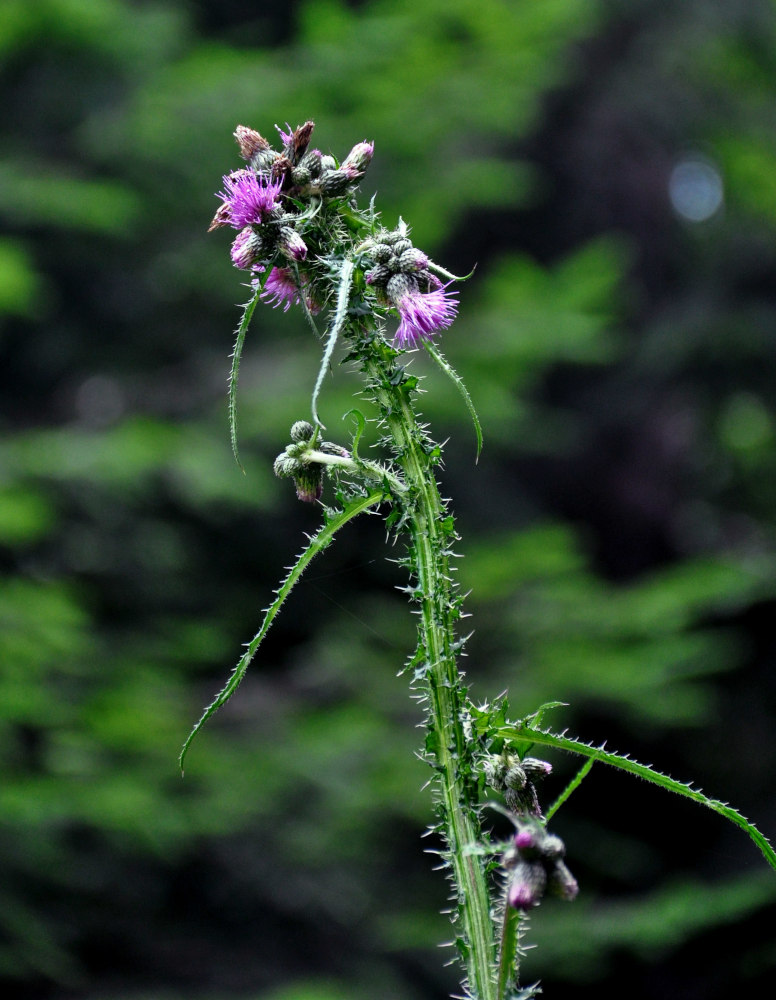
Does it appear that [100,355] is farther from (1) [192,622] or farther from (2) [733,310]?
(2) [733,310]

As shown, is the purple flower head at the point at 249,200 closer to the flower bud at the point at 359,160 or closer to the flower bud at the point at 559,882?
the flower bud at the point at 359,160

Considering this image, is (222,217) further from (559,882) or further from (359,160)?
(559,882)

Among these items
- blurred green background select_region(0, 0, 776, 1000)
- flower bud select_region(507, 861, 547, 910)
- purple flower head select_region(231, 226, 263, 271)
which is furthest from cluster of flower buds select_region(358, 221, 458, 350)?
blurred green background select_region(0, 0, 776, 1000)

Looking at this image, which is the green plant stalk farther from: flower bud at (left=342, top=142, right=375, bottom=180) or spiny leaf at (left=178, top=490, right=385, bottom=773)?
flower bud at (left=342, top=142, right=375, bottom=180)

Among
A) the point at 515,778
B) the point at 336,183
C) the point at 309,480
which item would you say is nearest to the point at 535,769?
the point at 515,778

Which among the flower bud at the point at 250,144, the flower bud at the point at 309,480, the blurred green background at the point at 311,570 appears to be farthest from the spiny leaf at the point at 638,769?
the blurred green background at the point at 311,570
